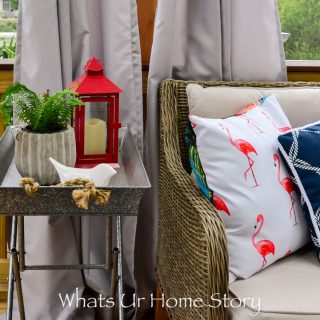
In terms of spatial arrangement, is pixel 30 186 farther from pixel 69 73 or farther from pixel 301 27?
pixel 301 27

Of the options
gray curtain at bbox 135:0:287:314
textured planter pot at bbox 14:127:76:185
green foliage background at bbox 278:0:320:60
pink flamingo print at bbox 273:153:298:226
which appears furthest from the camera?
green foliage background at bbox 278:0:320:60

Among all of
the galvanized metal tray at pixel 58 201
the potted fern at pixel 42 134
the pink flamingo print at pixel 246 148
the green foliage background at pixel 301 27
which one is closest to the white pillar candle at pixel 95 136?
the potted fern at pixel 42 134

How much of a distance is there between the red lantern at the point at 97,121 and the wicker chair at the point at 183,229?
195mm

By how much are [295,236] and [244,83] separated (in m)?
0.59

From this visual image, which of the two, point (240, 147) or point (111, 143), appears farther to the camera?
point (111, 143)

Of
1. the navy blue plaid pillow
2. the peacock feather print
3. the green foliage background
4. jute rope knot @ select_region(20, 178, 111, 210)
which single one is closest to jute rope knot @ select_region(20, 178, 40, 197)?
jute rope knot @ select_region(20, 178, 111, 210)

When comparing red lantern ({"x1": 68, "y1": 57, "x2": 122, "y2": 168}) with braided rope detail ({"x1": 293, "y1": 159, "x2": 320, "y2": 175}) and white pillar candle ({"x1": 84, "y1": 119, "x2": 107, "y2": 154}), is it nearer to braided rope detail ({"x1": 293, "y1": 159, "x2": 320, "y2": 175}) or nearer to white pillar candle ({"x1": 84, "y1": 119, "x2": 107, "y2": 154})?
white pillar candle ({"x1": 84, "y1": 119, "x2": 107, "y2": 154})

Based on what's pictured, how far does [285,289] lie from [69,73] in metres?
0.98

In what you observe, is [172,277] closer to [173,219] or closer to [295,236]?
[173,219]

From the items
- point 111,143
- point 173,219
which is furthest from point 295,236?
point 111,143

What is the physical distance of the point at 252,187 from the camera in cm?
156

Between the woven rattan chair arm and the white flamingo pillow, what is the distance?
0.07 metres

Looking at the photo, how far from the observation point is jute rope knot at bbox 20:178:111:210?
4.51 feet

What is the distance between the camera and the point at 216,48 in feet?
6.59
